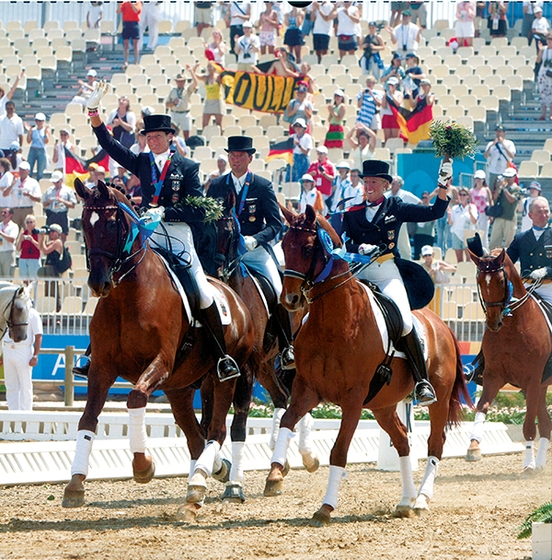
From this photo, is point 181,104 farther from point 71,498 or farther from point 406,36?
point 71,498

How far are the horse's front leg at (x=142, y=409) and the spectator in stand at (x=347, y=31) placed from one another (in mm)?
21690

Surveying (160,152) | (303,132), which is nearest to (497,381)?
(160,152)

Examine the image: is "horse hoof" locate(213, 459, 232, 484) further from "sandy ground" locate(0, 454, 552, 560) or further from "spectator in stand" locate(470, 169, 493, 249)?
"spectator in stand" locate(470, 169, 493, 249)

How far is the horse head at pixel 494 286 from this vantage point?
12750 millimetres

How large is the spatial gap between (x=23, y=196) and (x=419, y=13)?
13.2 meters

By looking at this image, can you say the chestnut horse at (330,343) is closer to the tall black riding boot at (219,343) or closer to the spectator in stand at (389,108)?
the tall black riding boot at (219,343)

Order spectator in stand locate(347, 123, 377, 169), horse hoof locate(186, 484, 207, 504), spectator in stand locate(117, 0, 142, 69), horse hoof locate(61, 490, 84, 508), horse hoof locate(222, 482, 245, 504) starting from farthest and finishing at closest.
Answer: spectator in stand locate(117, 0, 142, 69)
spectator in stand locate(347, 123, 377, 169)
horse hoof locate(222, 482, 245, 504)
horse hoof locate(186, 484, 207, 504)
horse hoof locate(61, 490, 84, 508)

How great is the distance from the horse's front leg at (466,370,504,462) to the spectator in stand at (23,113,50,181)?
1560 centimetres

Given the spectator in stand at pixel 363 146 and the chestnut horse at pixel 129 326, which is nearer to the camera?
the chestnut horse at pixel 129 326

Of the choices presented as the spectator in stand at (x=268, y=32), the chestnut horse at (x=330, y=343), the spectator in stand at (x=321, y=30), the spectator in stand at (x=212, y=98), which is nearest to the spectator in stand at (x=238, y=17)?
the spectator in stand at (x=268, y=32)

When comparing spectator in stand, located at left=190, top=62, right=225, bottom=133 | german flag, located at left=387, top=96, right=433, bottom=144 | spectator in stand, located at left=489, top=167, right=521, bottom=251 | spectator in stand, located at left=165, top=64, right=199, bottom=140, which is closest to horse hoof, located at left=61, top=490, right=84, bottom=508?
spectator in stand, located at left=489, top=167, right=521, bottom=251

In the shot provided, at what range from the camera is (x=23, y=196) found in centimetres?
2388

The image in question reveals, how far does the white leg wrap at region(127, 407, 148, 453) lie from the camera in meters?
9.08

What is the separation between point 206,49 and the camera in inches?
1191
